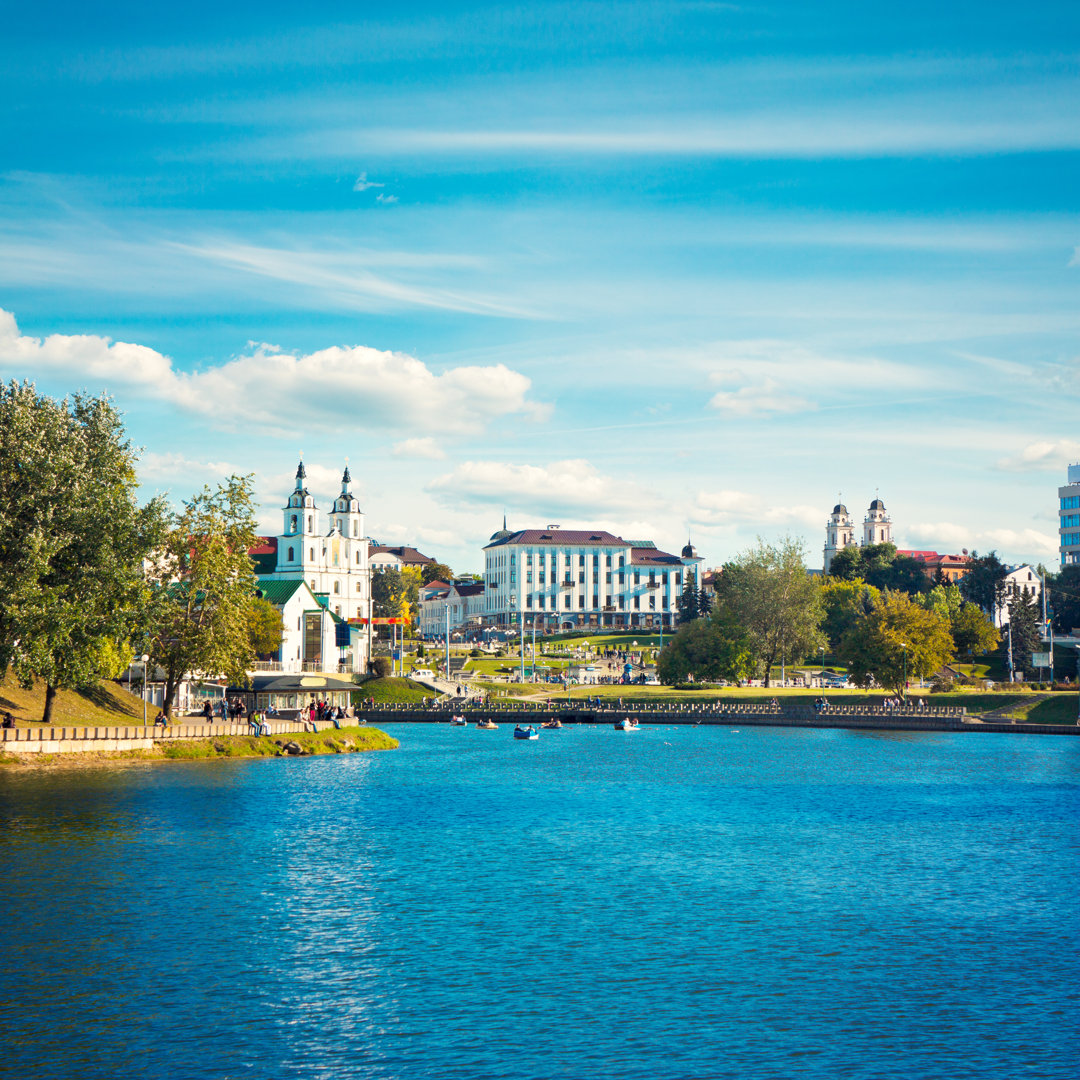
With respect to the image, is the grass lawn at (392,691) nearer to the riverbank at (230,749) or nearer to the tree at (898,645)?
the riverbank at (230,749)

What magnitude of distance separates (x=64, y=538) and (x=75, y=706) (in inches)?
775

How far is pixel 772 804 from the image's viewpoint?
2413 inches

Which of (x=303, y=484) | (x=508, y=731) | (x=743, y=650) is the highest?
(x=303, y=484)

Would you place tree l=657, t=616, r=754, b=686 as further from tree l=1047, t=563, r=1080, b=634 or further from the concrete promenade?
tree l=1047, t=563, r=1080, b=634

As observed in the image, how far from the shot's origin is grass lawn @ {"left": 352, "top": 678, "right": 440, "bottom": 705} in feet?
448

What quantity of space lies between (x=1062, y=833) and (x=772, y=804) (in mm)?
14768

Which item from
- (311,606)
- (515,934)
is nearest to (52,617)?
(515,934)

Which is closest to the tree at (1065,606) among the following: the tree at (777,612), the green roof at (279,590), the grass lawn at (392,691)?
the tree at (777,612)

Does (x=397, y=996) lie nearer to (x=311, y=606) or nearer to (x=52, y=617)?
(x=52, y=617)

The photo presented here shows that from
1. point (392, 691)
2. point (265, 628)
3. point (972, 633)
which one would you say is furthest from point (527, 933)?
point (972, 633)

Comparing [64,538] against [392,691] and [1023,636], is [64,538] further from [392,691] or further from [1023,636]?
[1023,636]

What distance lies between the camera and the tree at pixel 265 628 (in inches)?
4739

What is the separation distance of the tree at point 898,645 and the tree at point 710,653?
12592mm

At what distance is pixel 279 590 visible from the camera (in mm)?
138500
